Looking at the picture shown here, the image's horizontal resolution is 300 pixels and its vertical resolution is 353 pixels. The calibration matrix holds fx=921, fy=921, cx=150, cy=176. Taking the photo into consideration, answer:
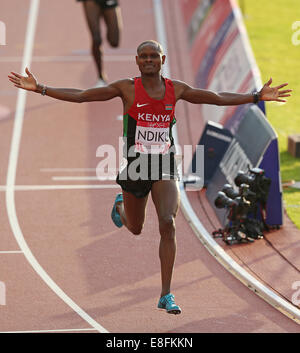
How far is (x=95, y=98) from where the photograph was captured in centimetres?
869

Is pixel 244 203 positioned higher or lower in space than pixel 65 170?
lower

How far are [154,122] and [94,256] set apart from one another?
263 cm

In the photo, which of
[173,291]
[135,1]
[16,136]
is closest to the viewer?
[173,291]

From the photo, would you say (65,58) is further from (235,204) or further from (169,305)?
(169,305)

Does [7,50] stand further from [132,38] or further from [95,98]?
[95,98]

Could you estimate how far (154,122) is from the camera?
27.9ft

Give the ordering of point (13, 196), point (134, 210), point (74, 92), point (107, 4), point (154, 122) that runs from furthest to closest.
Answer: point (107, 4)
point (13, 196)
point (134, 210)
point (74, 92)
point (154, 122)

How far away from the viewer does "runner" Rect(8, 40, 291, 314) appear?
840 centimetres

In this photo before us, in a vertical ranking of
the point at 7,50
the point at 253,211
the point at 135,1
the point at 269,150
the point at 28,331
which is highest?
the point at 135,1

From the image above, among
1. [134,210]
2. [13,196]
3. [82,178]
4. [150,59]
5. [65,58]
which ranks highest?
[65,58]

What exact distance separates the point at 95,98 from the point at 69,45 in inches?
465

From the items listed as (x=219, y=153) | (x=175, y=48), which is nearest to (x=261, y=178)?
(x=219, y=153)

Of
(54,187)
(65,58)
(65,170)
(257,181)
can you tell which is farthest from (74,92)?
(65,58)

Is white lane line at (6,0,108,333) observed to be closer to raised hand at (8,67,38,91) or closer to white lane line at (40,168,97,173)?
white lane line at (40,168,97,173)
